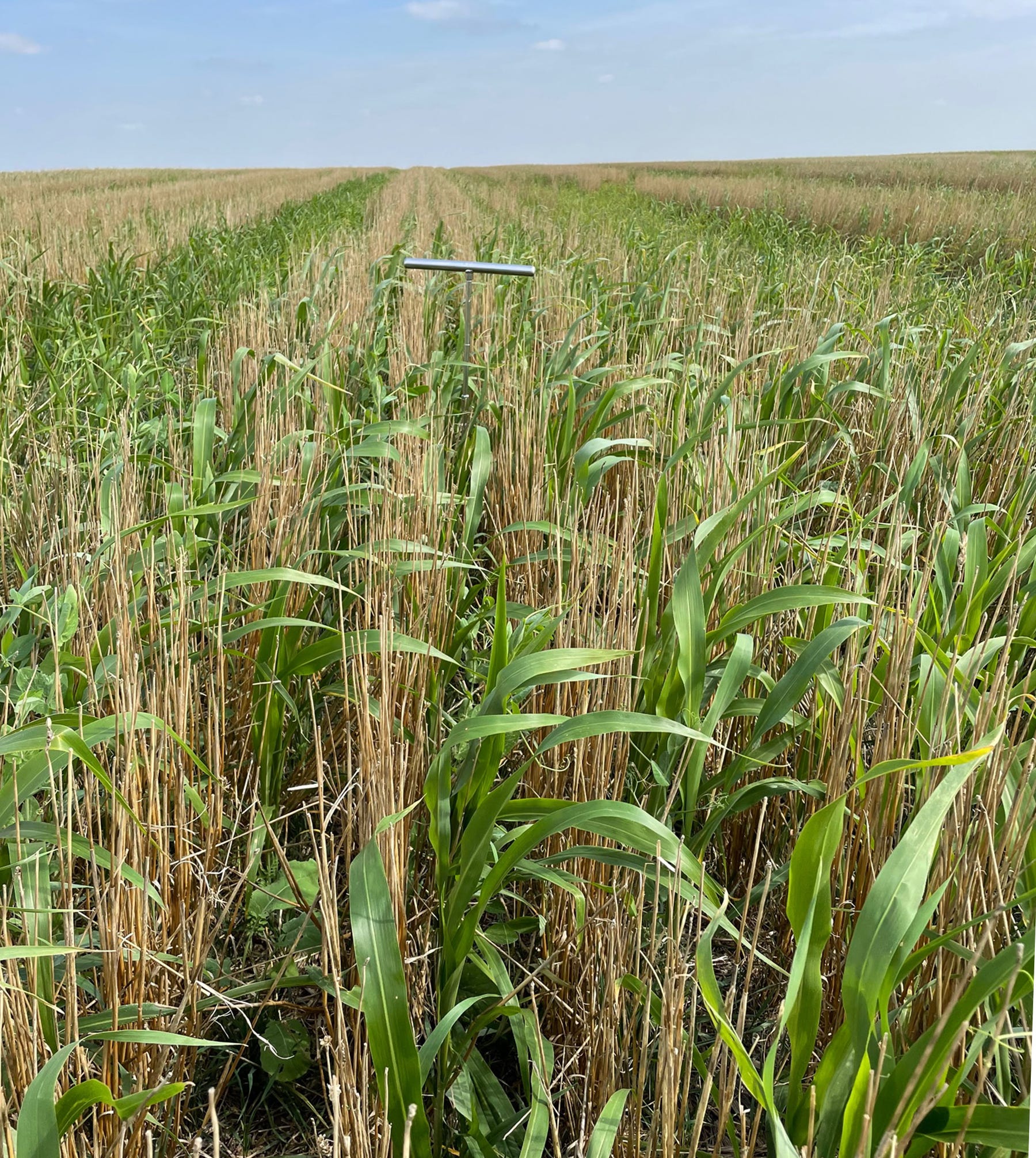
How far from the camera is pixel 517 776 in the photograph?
81 centimetres

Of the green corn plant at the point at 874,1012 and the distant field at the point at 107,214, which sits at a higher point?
the distant field at the point at 107,214

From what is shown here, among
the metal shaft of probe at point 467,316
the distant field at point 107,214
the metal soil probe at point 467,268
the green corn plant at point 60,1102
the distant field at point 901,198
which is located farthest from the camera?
the distant field at point 901,198

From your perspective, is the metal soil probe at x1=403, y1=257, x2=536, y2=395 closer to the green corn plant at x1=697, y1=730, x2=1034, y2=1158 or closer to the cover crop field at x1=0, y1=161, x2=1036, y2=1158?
the cover crop field at x1=0, y1=161, x2=1036, y2=1158

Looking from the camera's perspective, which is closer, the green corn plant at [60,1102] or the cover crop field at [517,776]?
the green corn plant at [60,1102]

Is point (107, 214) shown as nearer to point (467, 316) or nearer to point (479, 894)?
point (467, 316)

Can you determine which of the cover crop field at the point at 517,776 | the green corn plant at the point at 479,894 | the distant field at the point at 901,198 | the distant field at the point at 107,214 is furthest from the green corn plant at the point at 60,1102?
the distant field at the point at 901,198

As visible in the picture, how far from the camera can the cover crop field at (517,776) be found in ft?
2.24

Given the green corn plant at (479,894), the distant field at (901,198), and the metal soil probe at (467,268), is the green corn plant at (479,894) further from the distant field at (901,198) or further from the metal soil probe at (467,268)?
the distant field at (901,198)

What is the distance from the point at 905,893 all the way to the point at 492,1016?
15.0 inches

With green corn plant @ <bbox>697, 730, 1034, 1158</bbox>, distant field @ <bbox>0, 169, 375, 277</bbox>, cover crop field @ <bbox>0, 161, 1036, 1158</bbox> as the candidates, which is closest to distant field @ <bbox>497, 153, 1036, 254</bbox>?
distant field @ <bbox>0, 169, 375, 277</bbox>

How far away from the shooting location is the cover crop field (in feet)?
2.24

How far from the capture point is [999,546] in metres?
1.84

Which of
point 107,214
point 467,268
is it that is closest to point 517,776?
point 467,268

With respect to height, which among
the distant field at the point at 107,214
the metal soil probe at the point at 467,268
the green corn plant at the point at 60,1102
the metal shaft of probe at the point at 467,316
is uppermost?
the distant field at the point at 107,214
